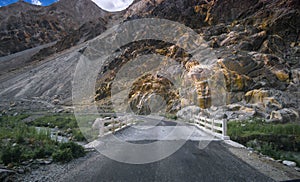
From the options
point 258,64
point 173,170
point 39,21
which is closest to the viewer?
point 173,170

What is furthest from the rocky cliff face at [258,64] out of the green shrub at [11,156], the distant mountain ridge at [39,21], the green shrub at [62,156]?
the distant mountain ridge at [39,21]

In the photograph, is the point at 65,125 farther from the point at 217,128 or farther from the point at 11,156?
the point at 217,128

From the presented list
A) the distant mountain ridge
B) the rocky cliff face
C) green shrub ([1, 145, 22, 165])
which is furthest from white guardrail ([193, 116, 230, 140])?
the distant mountain ridge

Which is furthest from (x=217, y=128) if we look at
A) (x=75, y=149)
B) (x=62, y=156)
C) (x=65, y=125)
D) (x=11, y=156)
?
(x=65, y=125)

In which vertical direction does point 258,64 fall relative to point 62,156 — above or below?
above

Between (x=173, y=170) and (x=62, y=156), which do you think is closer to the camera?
(x=173, y=170)

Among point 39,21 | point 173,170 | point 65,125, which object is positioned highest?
point 39,21

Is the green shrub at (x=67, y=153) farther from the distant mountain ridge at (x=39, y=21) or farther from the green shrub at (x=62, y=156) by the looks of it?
the distant mountain ridge at (x=39, y=21)

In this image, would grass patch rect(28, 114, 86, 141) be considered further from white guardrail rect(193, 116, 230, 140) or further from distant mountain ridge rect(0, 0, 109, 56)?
distant mountain ridge rect(0, 0, 109, 56)

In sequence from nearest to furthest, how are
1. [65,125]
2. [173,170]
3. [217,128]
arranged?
[173,170] < [217,128] < [65,125]

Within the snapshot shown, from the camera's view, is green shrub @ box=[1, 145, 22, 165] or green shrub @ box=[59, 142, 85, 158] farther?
green shrub @ box=[59, 142, 85, 158]

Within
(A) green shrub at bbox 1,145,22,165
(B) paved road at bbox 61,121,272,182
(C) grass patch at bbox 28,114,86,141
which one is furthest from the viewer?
(C) grass patch at bbox 28,114,86,141

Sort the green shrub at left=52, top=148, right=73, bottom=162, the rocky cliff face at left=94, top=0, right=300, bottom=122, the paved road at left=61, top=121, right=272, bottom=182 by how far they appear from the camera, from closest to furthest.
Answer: the paved road at left=61, top=121, right=272, bottom=182, the green shrub at left=52, top=148, right=73, bottom=162, the rocky cliff face at left=94, top=0, right=300, bottom=122

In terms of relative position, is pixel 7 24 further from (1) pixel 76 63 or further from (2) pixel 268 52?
(2) pixel 268 52
